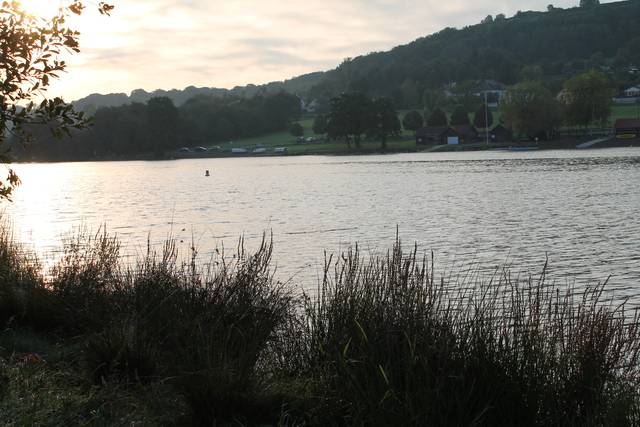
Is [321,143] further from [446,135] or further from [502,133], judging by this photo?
[502,133]

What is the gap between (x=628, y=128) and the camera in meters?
113

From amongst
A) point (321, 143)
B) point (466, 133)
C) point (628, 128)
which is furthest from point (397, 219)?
point (321, 143)

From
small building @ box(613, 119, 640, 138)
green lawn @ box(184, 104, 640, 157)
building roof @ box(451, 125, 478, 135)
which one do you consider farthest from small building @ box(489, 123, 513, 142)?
small building @ box(613, 119, 640, 138)

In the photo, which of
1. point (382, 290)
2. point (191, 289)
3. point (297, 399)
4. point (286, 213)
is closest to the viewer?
point (297, 399)

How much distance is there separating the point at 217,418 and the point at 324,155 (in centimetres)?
11963

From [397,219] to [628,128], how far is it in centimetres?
10284

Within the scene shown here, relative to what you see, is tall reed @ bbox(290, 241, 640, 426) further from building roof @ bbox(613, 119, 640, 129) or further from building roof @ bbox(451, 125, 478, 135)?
building roof @ bbox(451, 125, 478, 135)

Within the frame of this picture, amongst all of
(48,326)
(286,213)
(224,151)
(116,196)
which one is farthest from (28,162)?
(48,326)

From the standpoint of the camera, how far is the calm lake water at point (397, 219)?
1706 centimetres

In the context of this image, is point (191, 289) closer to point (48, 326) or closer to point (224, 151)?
point (48, 326)

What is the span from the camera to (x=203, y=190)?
4859 cm

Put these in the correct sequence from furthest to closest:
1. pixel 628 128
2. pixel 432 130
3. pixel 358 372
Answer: pixel 432 130 < pixel 628 128 < pixel 358 372

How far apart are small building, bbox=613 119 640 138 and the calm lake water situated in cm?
6750

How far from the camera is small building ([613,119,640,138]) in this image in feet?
364
